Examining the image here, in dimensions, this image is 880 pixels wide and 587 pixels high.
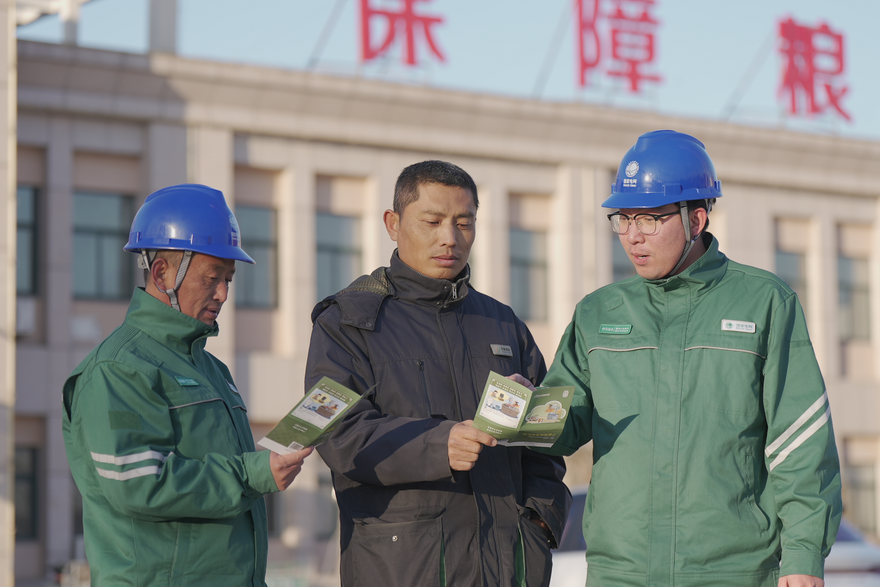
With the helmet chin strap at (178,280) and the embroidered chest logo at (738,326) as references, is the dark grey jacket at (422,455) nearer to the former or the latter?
the helmet chin strap at (178,280)

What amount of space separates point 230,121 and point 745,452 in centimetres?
2123

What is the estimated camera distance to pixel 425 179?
4.79 metres

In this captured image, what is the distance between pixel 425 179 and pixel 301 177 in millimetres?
20292

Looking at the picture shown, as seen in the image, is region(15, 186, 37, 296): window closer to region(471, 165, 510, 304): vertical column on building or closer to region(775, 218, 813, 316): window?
region(471, 165, 510, 304): vertical column on building

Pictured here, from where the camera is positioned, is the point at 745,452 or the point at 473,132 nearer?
the point at 745,452

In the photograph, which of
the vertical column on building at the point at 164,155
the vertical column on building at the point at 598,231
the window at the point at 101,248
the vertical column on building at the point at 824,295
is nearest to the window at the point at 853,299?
the vertical column on building at the point at 824,295

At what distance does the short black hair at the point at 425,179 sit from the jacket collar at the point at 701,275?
951mm

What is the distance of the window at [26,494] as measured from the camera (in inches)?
869

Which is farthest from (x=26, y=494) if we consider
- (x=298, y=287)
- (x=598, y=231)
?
(x=598, y=231)

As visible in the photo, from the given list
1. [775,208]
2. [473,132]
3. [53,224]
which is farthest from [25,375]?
[775,208]

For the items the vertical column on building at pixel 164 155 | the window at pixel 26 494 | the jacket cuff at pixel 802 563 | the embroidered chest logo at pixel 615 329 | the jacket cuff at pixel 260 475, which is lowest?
the window at pixel 26 494

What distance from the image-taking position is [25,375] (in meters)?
22.1

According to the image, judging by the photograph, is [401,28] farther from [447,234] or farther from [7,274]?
[447,234]

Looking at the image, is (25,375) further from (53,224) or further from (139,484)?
(139,484)
